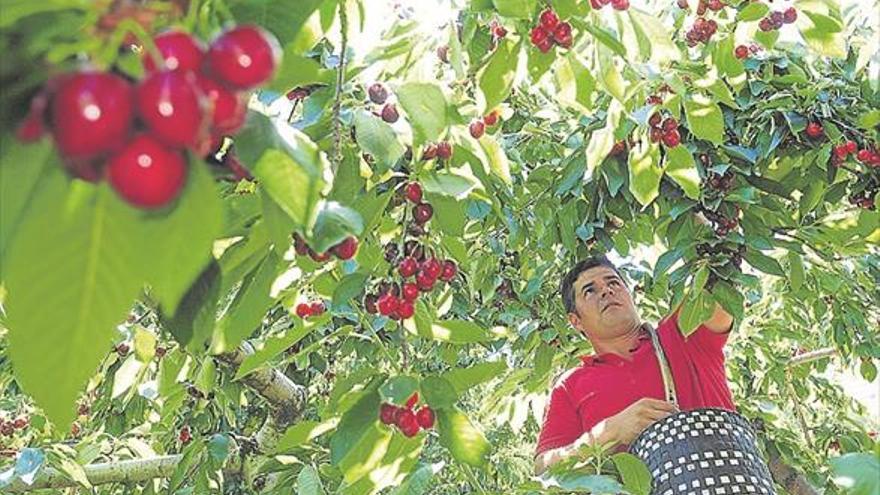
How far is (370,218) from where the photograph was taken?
1.28 metres

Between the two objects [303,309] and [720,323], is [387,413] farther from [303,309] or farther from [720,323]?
[720,323]

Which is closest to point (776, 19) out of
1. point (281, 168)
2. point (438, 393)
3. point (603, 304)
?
point (603, 304)

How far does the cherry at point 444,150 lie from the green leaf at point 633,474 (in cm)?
77

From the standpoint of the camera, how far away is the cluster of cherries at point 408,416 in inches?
49.4

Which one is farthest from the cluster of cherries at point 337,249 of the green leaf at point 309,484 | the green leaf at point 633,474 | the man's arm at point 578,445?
the man's arm at point 578,445

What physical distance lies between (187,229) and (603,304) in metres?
2.39

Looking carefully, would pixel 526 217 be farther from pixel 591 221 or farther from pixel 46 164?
pixel 46 164

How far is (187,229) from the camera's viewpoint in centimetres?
56

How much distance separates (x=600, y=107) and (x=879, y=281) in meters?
1.29

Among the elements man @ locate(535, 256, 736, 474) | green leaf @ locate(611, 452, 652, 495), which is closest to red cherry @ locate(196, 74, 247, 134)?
green leaf @ locate(611, 452, 652, 495)

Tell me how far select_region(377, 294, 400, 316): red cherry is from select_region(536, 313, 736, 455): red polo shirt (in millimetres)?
1377

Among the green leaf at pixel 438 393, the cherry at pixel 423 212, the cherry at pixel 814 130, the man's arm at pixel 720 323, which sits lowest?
the man's arm at pixel 720 323

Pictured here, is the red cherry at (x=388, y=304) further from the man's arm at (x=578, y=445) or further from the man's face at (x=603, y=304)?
the man's face at (x=603, y=304)

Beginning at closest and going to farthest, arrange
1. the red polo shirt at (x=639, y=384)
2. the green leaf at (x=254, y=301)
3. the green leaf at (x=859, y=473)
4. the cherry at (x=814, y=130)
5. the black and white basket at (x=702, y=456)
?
the green leaf at (x=859, y=473)
the green leaf at (x=254, y=301)
the black and white basket at (x=702, y=456)
the cherry at (x=814, y=130)
the red polo shirt at (x=639, y=384)
